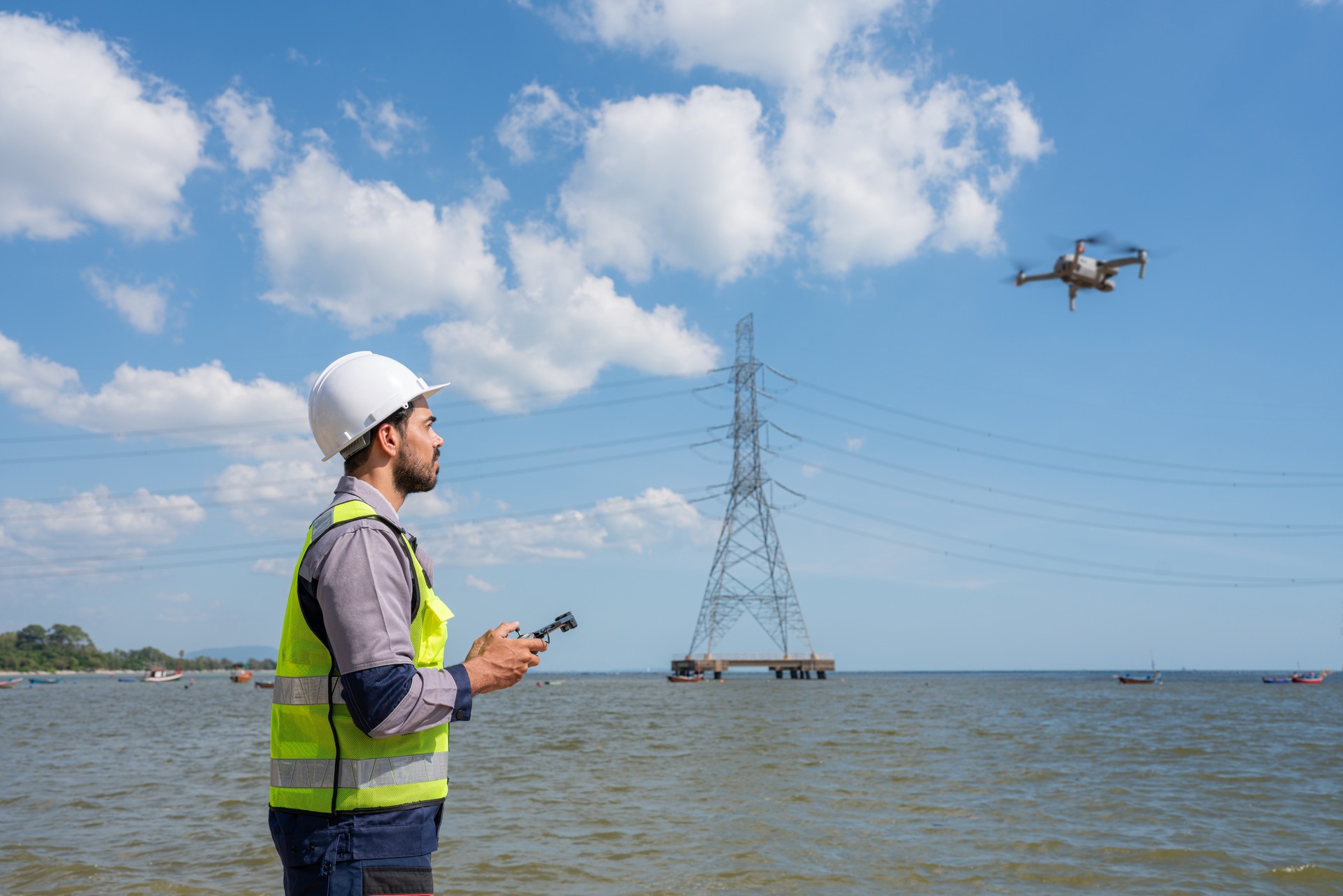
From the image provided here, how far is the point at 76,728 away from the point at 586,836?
28.4 m

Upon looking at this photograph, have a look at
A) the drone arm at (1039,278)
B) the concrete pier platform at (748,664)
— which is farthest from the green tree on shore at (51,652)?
the drone arm at (1039,278)

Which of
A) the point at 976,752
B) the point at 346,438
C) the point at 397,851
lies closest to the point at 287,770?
the point at 397,851

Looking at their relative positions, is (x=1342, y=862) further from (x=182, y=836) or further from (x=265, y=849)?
(x=182, y=836)

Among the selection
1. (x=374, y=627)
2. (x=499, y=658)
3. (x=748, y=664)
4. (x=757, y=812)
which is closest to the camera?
(x=374, y=627)

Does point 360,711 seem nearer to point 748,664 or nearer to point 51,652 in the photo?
point 748,664

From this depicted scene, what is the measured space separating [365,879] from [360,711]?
1.63 feet

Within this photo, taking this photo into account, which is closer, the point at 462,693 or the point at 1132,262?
the point at 462,693

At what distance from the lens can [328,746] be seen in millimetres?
2580

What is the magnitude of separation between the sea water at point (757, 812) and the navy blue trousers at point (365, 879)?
7223 millimetres

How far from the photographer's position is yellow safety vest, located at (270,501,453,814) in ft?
8.41

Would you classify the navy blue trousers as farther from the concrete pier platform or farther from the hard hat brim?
the concrete pier platform

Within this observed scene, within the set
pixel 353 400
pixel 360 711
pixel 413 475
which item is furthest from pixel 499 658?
pixel 353 400

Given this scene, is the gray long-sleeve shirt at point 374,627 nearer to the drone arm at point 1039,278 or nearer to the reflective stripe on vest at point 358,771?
the reflective stripe on vest at point 358,771

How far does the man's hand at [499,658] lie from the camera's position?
2.79m
